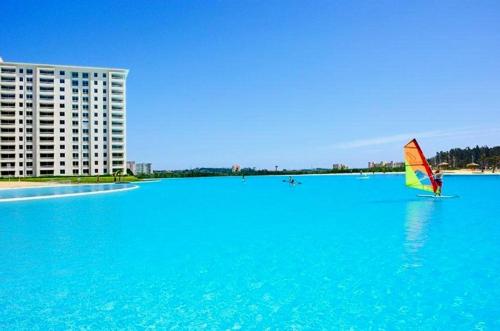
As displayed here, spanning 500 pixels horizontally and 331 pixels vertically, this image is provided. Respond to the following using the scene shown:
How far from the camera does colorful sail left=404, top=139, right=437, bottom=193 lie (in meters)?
34.9

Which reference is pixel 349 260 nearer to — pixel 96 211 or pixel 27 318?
pixel 27 318

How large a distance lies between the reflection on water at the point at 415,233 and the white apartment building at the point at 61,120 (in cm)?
8870

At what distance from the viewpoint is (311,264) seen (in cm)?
1255

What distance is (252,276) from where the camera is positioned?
11266 mm

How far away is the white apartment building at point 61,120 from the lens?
9338 cm

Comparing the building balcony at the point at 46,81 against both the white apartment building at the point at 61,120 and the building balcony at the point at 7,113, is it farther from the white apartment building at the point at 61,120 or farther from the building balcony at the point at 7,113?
the building balcony at the point at 7,113

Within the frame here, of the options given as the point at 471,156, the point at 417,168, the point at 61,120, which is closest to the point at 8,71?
the point at 61,120

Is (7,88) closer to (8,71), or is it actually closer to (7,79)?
(7,79)

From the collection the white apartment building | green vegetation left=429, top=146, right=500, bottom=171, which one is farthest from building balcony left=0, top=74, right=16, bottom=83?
green vegetation left=429, top=146, right=500, bottom=171

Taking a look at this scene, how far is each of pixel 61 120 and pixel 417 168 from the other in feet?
297

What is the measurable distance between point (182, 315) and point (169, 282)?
98.7 inches

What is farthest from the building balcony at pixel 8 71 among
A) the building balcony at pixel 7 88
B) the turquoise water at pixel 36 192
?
the turquoise water at pixel 36 192

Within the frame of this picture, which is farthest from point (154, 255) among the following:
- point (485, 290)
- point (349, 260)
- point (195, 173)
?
point (195, 173)

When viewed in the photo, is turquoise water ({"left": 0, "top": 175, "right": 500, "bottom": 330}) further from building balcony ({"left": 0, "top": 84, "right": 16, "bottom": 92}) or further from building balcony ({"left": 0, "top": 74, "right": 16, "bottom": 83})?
building balcony ({"left": 0, "top": 74, "right": 16, "bottom": 83})
